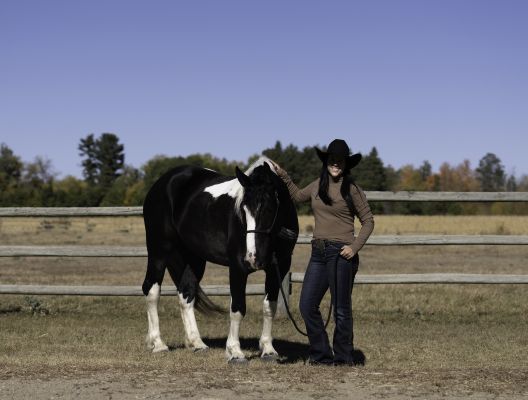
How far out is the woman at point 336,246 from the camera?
A: 20.0ft

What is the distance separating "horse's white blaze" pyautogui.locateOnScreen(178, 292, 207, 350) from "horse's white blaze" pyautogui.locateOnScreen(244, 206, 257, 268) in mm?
1784

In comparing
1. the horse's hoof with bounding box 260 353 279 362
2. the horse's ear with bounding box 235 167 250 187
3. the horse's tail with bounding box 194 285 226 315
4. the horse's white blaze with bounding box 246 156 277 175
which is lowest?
the horse's hoof with bounding box 260 353 279 362

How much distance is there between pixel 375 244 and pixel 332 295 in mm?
3626

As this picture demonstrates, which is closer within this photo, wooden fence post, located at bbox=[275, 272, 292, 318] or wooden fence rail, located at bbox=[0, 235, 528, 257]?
wooden fence rail, located at bbox=[0, 235, 528, 257]

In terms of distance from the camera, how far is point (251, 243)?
593 centimetres

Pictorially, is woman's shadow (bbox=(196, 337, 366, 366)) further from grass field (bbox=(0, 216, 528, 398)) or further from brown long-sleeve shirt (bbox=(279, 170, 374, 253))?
brown long-sleeve shirt (bbox=(279, 170, 374, 253))

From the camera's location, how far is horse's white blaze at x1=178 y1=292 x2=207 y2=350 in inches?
293

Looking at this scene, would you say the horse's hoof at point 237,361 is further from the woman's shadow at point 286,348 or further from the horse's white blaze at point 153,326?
the horse's white blaze at point 153,326

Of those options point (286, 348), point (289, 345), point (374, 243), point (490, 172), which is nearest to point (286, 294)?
point (374, 243)

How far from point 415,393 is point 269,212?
A: 6.06 ft

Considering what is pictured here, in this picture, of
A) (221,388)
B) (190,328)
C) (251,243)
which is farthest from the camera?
(190,328)

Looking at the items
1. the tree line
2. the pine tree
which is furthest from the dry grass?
the pine tree

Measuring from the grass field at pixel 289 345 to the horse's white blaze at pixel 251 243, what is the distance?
0.90 metres

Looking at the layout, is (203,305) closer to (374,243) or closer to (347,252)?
(374,243)
